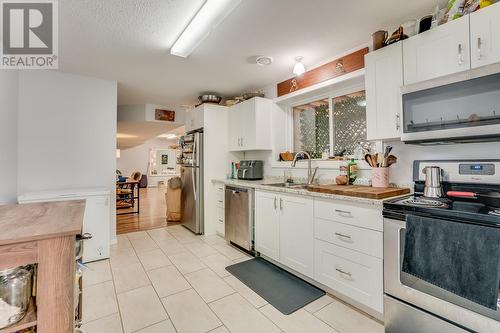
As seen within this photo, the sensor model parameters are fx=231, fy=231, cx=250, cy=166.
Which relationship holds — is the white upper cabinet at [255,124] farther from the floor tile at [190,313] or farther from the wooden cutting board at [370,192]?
the floor tile at [190,313]

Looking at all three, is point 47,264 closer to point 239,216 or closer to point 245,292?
point 245,292

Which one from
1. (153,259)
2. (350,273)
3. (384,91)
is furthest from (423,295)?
(153,259)

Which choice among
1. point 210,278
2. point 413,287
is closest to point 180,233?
point 210,278

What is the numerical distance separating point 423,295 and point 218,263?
6.53ft

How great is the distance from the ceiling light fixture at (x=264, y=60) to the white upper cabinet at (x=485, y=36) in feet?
5.70

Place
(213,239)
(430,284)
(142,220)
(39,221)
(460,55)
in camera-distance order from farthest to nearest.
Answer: (142,220), (213,239), (460,55), (430,284), (39,221)

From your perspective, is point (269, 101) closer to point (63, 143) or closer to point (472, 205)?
point (472, 205)

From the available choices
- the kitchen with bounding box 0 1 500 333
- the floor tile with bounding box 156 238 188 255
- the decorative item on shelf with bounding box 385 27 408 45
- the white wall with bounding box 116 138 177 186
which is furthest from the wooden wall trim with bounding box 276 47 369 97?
the white wall with bounding box 116 138 177 186

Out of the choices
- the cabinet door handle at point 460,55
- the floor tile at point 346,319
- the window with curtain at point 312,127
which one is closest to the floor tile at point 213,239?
the window with curtain at point 312,127

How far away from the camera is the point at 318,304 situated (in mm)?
1942

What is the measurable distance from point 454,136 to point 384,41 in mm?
993

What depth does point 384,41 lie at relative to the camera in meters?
1.96

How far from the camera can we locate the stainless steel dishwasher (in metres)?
2.96

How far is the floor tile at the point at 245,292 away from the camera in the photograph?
197 centimetres
